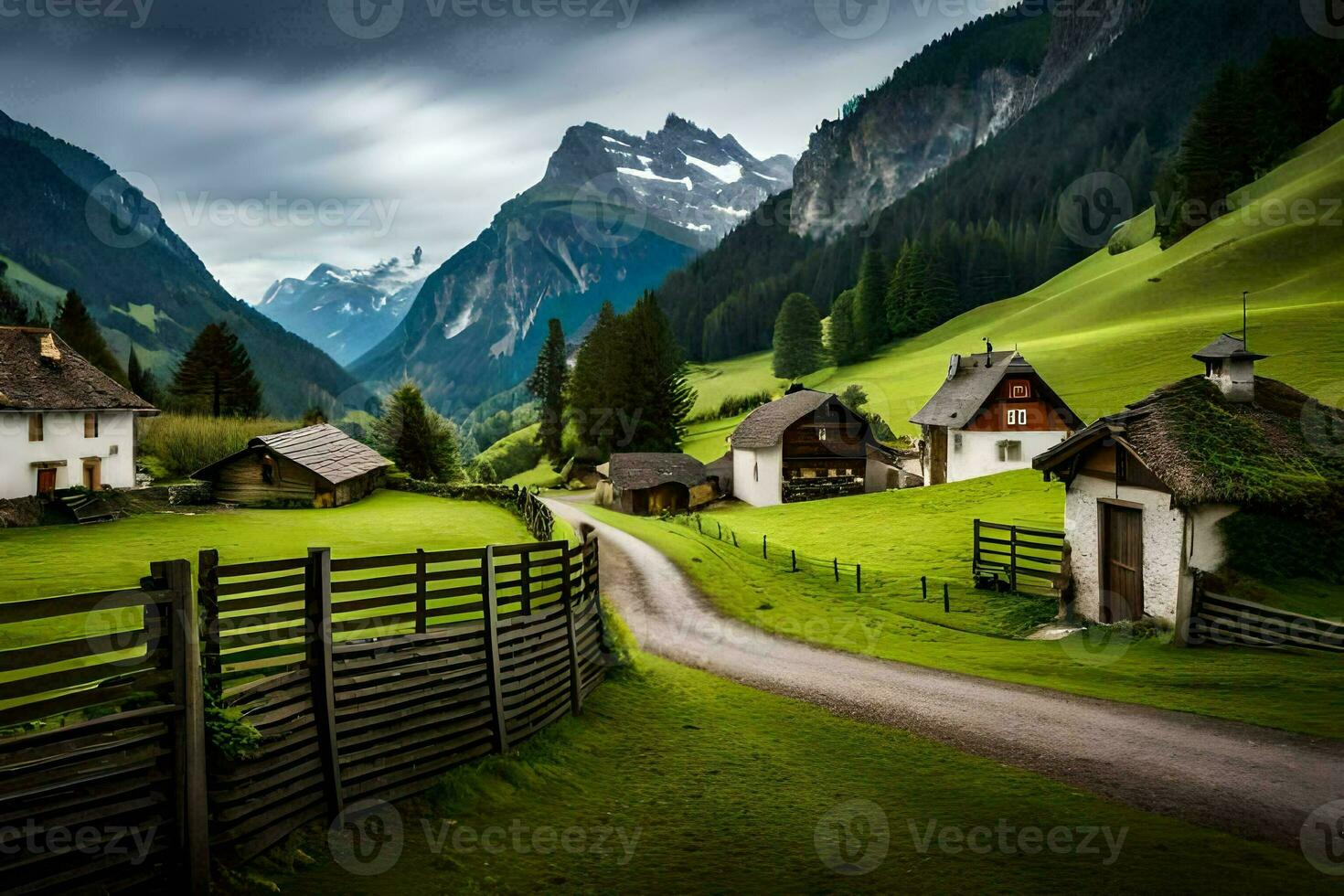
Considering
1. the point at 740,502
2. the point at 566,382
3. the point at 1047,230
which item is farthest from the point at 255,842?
the point at 1047,230

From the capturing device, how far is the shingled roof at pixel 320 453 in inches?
1732

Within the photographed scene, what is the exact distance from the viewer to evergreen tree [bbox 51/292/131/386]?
236 ft

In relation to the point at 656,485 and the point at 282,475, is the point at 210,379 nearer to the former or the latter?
the point at 282,475

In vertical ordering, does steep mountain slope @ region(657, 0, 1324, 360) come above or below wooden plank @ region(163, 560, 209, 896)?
above

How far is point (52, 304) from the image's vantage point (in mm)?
186000

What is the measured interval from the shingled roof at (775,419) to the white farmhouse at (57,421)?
42.2 m

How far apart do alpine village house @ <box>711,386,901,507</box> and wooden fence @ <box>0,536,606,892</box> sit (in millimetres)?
53889

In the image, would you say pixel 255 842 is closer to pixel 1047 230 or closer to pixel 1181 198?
pixel 1181 198

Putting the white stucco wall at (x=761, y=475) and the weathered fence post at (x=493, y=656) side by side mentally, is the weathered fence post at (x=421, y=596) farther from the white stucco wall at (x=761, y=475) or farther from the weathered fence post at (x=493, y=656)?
the white stucco wall at (x=761, y=475)

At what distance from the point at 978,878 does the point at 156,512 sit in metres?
41.7

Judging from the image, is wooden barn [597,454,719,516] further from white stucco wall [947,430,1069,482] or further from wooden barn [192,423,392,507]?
wooden barn [192,423,392,507]

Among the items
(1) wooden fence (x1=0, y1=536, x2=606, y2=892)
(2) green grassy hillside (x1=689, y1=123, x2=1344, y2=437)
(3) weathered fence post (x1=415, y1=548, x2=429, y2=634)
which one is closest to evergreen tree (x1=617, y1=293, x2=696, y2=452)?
(2) green grassy hillside (x1=689, y1=123, x2=1344, y2=437)

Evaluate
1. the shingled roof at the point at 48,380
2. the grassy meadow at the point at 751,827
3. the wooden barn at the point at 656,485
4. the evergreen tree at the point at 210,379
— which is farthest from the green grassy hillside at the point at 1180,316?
the shingled roof at the point at 48,380

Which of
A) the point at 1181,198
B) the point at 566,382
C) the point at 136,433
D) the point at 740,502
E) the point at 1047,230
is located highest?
the point at 1047,230
